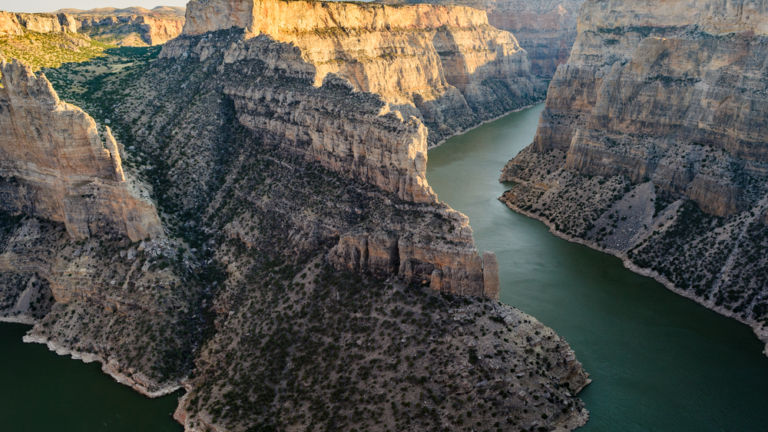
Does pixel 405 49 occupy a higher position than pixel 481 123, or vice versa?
pixel 405 49

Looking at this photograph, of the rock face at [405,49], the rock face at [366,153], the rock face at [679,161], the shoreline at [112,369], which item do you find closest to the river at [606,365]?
the shoreline at [112,369]

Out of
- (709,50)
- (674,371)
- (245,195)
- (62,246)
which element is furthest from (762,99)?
(62,246)

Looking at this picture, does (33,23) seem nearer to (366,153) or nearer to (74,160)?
(74,160)

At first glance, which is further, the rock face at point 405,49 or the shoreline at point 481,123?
the shoreline at point 481,123

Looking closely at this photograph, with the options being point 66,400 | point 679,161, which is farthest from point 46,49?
point 679,161

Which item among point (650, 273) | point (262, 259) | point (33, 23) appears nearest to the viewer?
point (262, 259)

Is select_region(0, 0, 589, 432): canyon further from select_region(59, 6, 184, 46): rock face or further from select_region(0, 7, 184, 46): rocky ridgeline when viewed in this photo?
select_region(59, 6, 184, 46): rock face

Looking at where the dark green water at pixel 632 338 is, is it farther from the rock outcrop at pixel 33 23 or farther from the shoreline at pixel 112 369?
the rock outcrop at pixel 33 23
